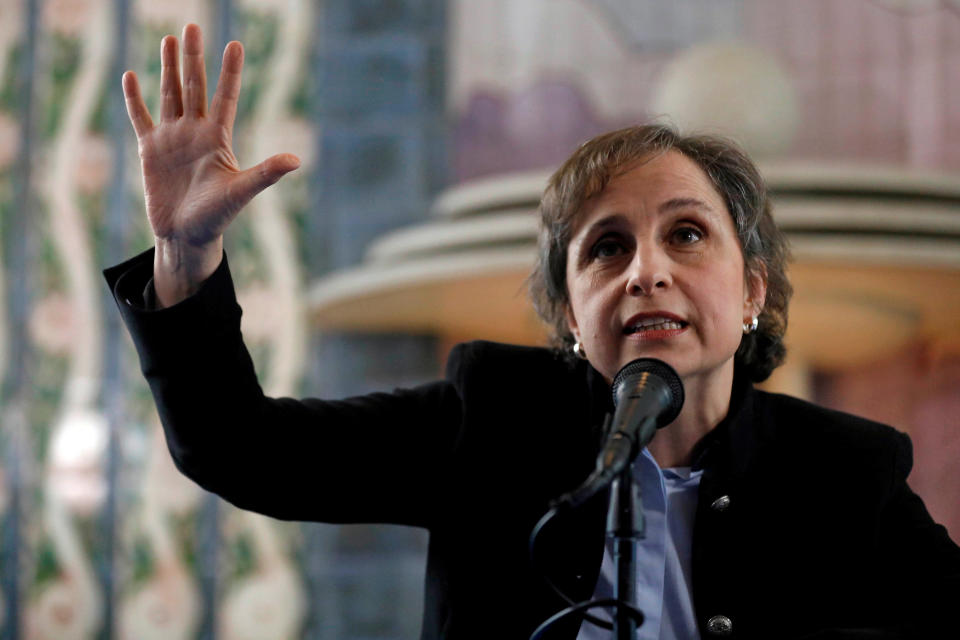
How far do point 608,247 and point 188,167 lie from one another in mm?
453

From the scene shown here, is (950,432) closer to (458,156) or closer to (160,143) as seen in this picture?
(458,156)

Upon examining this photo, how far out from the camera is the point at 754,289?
55.2 inches

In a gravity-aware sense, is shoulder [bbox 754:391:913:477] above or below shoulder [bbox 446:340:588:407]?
below

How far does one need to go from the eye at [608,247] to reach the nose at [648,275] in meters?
0.07

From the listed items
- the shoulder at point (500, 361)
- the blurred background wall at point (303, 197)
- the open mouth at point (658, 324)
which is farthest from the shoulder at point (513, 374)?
the blurred background wall at point (303, 197)

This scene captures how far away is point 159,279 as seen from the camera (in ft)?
3.92

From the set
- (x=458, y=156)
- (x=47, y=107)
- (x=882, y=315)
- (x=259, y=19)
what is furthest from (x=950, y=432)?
(x=47, y=107)

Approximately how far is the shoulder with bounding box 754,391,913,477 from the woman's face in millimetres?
99

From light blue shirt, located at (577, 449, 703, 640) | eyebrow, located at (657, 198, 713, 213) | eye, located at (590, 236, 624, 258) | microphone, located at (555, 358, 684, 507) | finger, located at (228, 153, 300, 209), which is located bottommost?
light blue shirt, located at (577, 449, 703, 640)

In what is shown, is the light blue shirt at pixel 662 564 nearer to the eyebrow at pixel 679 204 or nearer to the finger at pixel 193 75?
the eyebrow at pixel 679 204

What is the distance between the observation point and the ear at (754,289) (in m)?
1.39

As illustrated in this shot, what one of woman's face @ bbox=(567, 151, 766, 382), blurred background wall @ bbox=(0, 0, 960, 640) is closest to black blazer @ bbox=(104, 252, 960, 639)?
woman's face @ bbox=(567, 151, 766, 382)

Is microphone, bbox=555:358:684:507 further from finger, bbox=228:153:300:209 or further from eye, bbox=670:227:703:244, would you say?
finger, bbox=228:153:300:209

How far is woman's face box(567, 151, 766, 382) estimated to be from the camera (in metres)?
1.21
